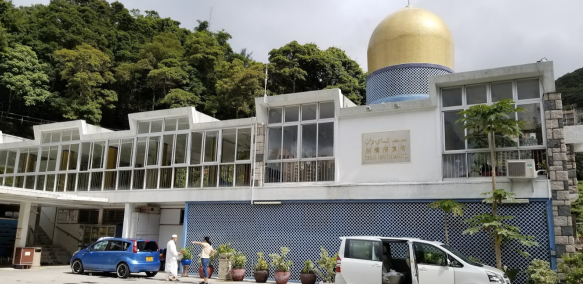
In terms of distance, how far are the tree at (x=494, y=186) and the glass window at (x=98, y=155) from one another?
15361mm

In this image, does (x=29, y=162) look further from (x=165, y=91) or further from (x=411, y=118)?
(x=411, y=118)

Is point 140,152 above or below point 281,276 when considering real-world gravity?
above

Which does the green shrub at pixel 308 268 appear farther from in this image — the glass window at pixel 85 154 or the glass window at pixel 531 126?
the glass window at pixel 85 154

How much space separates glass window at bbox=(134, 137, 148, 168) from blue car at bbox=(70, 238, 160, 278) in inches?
172

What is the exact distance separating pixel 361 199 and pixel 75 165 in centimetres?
1374

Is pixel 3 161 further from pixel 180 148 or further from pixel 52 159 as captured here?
pixel 180 148

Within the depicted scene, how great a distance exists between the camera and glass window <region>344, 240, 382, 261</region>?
34.4ft

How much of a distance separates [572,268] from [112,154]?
57.5ft

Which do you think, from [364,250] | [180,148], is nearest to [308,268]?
[364,250]

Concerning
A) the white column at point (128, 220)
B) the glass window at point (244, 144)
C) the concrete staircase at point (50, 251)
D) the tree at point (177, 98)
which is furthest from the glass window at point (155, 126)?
the tree at point (177, 98)

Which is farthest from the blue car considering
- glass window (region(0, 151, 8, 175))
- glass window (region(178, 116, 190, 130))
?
glass window (region(0, 151, 8, 175))

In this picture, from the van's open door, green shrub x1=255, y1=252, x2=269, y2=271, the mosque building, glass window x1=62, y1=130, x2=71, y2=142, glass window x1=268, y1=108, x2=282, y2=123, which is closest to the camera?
the van's open door

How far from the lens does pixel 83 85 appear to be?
104 feet

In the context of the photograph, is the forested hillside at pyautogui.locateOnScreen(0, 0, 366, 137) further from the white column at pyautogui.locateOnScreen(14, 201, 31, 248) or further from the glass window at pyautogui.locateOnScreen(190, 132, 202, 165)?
the glass window at pyautogui.locateOnScreen(190, 132, 202, 165)
